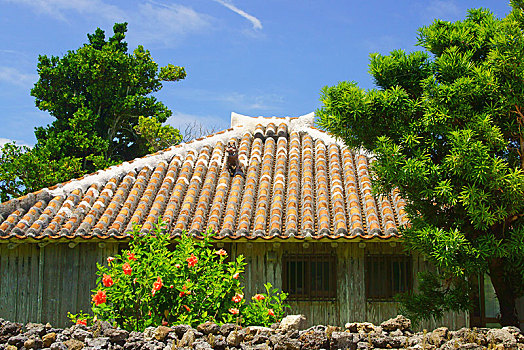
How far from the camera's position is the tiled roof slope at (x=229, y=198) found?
10852mm

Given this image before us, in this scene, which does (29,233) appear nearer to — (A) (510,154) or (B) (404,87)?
(B) (404,87)

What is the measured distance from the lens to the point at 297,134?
50.3 feet

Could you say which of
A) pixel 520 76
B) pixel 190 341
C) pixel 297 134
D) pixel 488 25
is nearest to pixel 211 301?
pixel 190 341

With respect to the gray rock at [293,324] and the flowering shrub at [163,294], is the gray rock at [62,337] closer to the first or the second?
the flowering shrub at [163,294]

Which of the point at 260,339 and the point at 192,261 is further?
the point at 192,261

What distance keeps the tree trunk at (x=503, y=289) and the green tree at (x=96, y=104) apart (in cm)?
1727

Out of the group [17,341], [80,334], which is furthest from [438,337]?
[17,341]

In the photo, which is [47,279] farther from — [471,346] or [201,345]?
[471,346]

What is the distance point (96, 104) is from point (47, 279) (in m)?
14.4

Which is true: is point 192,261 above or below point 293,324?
above

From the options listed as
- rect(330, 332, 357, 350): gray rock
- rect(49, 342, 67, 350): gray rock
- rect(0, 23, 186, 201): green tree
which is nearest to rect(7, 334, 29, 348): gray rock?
rect(49, 342, 67, 350): gray rock

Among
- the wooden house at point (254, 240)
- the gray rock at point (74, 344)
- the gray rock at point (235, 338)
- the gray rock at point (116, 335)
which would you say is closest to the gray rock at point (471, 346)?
the gray rock at point (235, 338)

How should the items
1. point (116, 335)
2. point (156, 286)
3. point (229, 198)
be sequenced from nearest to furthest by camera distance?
point (116, 335)
point (156, 286)
point (229, 198)

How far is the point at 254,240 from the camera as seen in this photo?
10.6 metres
